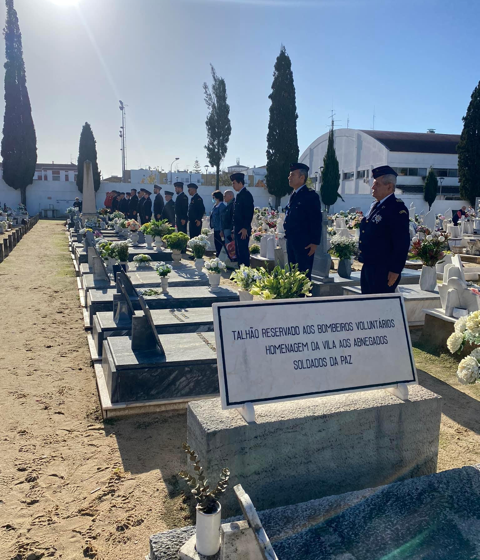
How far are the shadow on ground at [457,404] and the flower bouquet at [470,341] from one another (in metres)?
1.37

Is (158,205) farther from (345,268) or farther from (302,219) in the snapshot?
(302,219)

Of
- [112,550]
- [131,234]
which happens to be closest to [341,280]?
[112,550]

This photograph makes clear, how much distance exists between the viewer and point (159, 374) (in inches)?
156

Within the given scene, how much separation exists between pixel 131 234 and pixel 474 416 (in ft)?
36.6

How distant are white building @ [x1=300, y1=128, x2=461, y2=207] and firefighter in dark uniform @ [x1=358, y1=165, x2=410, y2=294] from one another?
106ft

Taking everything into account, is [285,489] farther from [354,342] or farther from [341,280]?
[341,280]

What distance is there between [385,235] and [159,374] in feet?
8.15

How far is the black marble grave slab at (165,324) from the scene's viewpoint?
16.6ft

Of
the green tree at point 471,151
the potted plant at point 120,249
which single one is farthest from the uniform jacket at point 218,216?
the green tree at point 471,151

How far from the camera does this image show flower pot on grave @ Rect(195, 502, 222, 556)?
1.84m

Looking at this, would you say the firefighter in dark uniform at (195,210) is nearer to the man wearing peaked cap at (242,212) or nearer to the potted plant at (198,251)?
the man wearing peaked cap at (242,212)

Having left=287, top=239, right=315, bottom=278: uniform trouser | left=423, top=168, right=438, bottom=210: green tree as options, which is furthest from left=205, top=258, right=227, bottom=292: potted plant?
left=423, top=168, right=438, bottom=210: green tree

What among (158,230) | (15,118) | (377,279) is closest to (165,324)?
(377,279)

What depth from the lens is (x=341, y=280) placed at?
7.93 m
